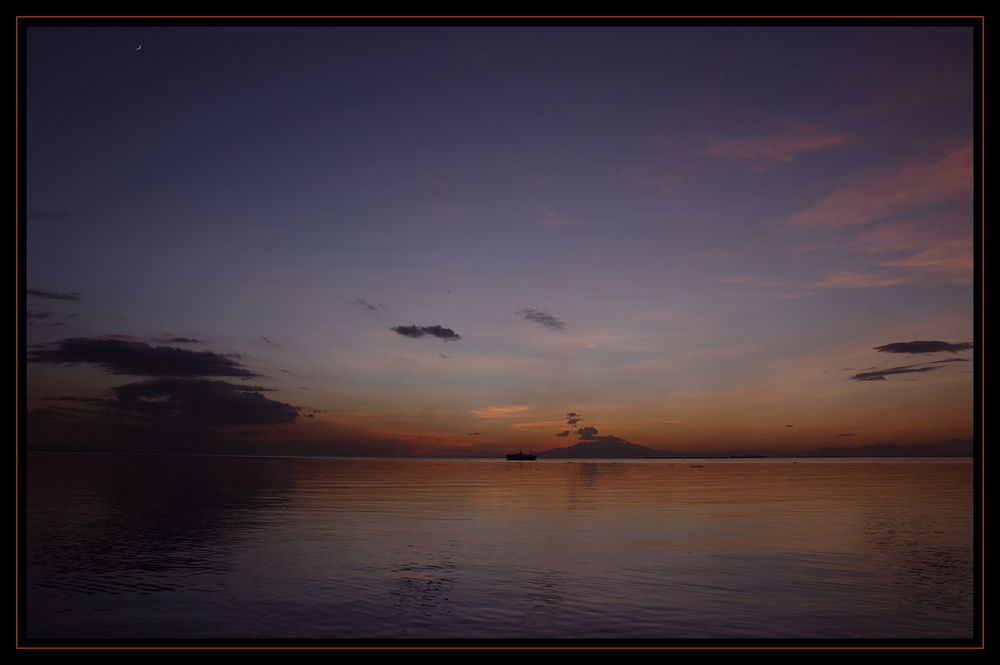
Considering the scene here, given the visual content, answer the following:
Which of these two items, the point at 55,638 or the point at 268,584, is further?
the point at 268,584

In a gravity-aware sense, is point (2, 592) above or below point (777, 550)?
above

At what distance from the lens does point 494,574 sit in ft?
79.7

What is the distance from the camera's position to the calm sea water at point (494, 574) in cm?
1803

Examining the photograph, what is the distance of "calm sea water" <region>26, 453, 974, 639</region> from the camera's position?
18031 millimetres

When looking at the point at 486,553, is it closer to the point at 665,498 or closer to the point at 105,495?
the point at 665,498

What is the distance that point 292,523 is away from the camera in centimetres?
3816
